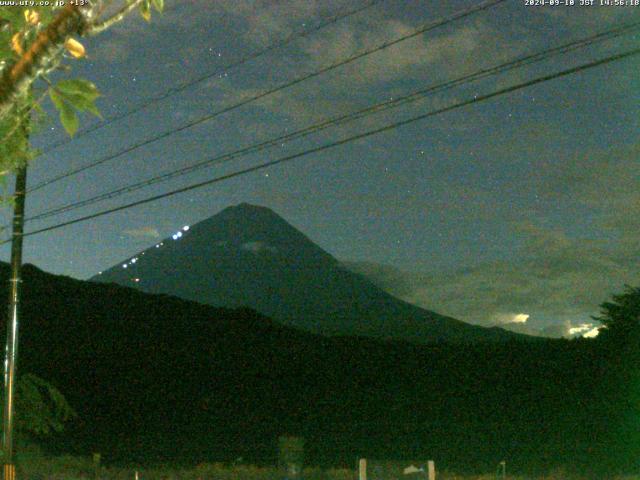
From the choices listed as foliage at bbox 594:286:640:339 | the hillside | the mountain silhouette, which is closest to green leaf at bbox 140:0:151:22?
the hillside

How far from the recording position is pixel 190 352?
4903 cm

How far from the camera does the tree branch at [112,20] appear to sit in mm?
4003

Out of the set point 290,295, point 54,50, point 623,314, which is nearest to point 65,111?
point 54,50

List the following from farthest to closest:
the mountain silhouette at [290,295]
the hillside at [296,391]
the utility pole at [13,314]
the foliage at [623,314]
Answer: the mountain silhouette at [290,295] → the foliage at [623,314] → the hillside at [296,391] → the utility pole at [13,314]

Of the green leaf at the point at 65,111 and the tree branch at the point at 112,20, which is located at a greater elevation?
the tree branch at the point at 112,20

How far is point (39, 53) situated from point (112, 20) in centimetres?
39

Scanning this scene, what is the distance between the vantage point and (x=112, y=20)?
13.6 feet

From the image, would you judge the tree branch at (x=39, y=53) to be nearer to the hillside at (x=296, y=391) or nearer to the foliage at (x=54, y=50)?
the foliage at (x=54, y=50)

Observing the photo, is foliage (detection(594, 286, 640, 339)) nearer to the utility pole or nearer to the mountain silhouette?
the utility pole

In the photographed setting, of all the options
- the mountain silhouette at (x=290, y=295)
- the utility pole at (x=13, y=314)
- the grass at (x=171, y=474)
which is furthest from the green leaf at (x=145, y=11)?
the mountain silhouette at (x=290, y=295)

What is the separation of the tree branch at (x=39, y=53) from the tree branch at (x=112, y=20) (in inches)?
3.0

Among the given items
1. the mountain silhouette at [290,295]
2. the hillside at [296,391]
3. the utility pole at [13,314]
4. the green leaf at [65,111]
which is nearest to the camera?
the green leaf at [65,111]

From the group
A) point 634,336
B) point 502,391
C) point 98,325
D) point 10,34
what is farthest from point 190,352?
point 10,34

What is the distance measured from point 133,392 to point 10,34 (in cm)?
3964
